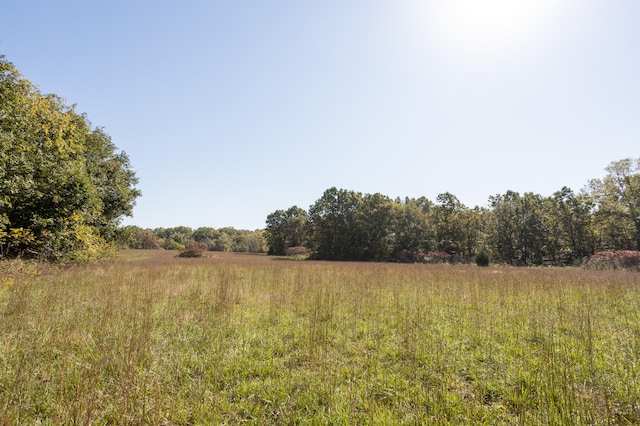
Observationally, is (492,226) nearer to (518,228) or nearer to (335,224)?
(518,228)

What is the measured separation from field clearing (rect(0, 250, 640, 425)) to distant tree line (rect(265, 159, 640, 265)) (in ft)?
92.9

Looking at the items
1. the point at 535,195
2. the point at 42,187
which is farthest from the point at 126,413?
the point at 535,195

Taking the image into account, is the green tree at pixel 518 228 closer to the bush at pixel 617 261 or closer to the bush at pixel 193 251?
the bush at pixel 617 261

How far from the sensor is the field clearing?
2645mm

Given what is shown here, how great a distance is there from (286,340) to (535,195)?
53535 millimetres

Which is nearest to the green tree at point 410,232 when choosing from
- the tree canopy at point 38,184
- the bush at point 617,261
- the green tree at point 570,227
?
the green tree at point 570,227

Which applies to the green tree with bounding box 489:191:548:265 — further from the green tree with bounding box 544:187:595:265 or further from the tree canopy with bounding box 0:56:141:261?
the tree canopy with bounding box 0:56:141:261

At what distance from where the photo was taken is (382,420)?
8.36ft

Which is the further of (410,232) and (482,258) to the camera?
(410,232)

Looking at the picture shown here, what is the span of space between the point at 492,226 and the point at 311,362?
160 feet

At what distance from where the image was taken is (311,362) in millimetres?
3805

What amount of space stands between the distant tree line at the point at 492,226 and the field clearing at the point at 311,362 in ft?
92.9

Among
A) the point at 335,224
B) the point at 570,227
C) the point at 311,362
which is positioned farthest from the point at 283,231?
the point at 311,362

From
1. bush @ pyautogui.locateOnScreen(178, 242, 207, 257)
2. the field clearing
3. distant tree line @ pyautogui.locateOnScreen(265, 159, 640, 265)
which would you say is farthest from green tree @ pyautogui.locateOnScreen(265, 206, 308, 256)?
the field clearing
